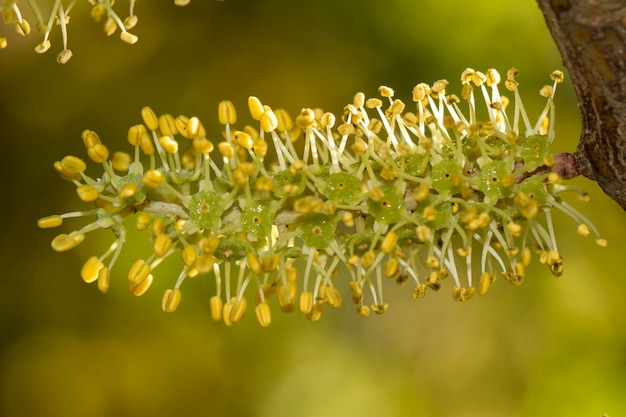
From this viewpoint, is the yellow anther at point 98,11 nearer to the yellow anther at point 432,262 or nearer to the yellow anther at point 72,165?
the yellow anther at point 72,165

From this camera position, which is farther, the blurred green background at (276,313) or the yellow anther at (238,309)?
the blurred green background at (276,313)

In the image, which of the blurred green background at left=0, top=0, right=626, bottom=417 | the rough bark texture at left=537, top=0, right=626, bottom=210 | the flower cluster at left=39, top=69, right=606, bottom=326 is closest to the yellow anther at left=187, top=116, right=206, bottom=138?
the flower cluster at left=39, top=69, right=606, bottom=326

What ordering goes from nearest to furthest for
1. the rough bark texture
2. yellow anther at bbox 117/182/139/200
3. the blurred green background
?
the rough bark texture → yellow anther at bbox 117/182/139/200 → the blurred green background

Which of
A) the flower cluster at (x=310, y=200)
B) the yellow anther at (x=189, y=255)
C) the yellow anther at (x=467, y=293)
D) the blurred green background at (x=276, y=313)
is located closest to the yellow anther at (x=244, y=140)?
the flower cluster at (x=310, y=200)

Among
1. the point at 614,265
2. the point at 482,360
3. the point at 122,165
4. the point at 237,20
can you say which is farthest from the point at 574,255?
the point at 122,165

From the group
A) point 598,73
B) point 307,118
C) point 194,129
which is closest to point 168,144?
point 194,129

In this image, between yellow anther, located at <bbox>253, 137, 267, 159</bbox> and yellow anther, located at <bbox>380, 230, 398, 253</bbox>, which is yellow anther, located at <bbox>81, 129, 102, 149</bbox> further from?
yellow anther, located at <bbox>380, 230, 398, 253</bbox>
